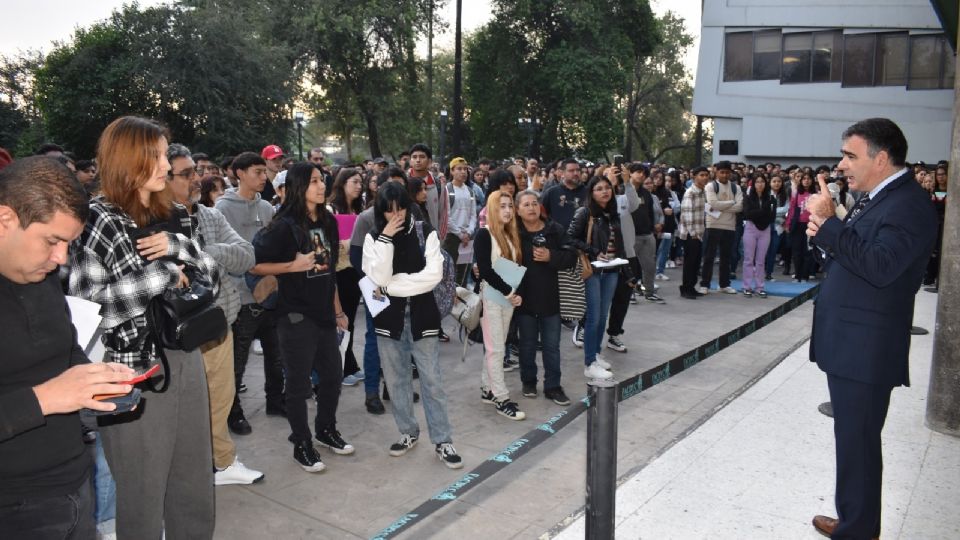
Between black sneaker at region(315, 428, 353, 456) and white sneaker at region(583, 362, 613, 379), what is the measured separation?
95.2 inches

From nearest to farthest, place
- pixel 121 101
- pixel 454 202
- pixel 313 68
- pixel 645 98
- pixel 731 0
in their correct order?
pixel 454 202 → pixel 121 101 → pixel 731 0 → pixel 313 68 → pixel 645 98

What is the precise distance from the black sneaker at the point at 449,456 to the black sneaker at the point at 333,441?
26.0 inches

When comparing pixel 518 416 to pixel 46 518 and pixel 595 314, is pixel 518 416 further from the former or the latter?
pixel 46 518

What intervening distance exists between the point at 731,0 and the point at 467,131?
58.6ft

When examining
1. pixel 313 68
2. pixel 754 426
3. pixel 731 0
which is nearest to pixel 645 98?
pixel 731 0

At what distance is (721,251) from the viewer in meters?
10.9

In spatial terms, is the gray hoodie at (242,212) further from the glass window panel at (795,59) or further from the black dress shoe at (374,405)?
the glass window panel at (795,59)

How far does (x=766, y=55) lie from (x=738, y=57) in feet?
3.41

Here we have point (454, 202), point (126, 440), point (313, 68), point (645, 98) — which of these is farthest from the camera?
point (645, 98)

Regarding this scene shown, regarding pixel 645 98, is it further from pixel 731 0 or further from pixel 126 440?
pixel 126 440

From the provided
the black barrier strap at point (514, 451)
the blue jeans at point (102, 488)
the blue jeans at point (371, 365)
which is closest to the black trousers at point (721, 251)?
the blue jeans at point (371, 365)

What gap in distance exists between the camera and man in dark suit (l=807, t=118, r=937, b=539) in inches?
121

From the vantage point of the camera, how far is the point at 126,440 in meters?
2.59

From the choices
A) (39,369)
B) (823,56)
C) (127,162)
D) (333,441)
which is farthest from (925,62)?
(39,369)
